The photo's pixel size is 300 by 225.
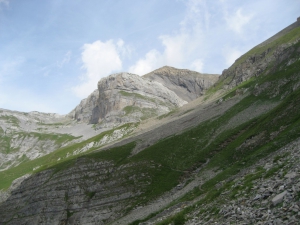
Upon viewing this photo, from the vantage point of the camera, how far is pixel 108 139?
17088 cm

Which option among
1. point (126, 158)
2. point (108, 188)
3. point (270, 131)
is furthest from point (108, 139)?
point (270, 131)

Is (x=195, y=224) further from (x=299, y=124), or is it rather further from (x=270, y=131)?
(x=270, y=131)

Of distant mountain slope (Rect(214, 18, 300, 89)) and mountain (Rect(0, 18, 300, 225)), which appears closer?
mountain (Rect(0, 18, 300, 225))

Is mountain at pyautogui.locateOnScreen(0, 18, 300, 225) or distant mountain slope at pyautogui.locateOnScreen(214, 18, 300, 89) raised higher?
distant mountain slope at pyautogui.locateOnScreen(214, 18, 300, 89)

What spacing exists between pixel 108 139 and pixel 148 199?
371ft

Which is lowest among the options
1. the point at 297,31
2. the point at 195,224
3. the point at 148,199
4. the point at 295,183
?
the point at 148,199

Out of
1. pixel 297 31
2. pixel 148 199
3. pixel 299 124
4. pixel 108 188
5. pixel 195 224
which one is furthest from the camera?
pixel 297 31

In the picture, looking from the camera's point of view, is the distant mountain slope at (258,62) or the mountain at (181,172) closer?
the mountain at (181,172)

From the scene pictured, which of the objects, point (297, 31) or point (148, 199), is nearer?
point (148, 199)

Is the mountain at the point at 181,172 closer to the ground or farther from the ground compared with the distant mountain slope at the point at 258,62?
closer to the ground

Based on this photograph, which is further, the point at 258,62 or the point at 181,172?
the point at 258,62

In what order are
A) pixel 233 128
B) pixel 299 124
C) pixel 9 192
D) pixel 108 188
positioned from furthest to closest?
pixel 9 192
pixel 233 128
pixel 108 188
pixel 299 124

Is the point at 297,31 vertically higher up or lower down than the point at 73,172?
higher up

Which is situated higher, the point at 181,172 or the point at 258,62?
the point at 258,62
